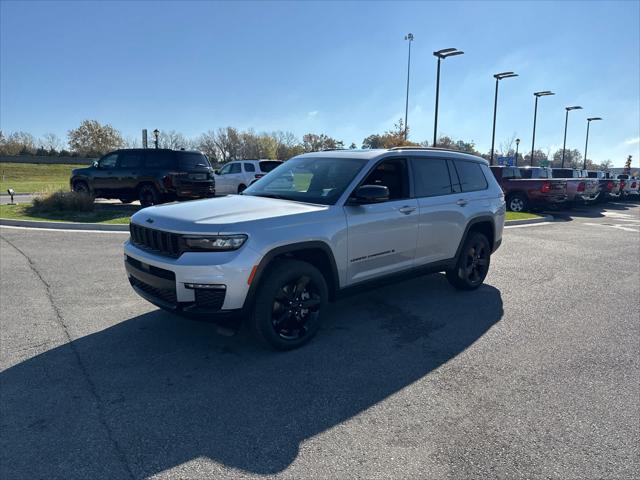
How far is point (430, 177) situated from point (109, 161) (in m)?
12.3

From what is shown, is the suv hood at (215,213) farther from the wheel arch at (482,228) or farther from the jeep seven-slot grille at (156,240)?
the wheel arch at (482,228)

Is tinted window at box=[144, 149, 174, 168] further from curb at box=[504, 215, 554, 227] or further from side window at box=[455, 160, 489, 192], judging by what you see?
curb at box=[504, 215, 554, 227]

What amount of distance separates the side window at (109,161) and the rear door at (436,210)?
12026 millimetres

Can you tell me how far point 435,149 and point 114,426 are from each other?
4661mm

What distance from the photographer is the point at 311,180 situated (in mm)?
4793

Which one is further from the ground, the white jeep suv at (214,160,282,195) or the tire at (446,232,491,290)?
the white jeep suv at (214,160,282,195)

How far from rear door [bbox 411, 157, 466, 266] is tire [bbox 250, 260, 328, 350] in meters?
1.60

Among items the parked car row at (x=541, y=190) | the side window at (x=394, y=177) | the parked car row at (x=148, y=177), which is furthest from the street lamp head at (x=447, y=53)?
the side window at (x=394, y=177)

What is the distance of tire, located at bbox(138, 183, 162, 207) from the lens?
44.6 feet

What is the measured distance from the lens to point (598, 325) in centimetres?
498

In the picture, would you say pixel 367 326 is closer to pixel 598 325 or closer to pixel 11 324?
pixel 598 325

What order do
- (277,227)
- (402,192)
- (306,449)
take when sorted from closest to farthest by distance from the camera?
(306,449)
(277,227)
(402,192)

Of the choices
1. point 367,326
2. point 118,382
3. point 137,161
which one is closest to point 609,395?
point 367,326

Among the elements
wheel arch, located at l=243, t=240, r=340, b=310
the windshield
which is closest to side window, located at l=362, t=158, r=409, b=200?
the windshield
